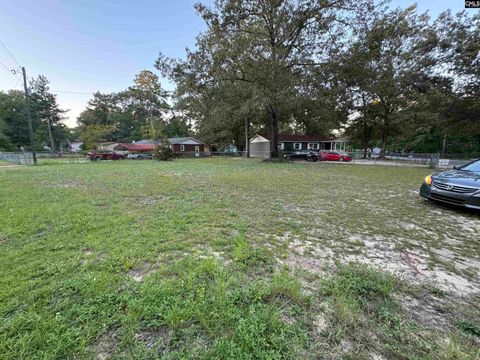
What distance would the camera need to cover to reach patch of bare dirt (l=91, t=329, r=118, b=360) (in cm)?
130

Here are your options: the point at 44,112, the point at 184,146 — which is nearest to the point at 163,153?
the point at 184,146

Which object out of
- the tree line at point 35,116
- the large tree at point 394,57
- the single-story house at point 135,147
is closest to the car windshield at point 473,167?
the large tree at point 394,57

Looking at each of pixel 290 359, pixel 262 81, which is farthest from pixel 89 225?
pixel 262 81

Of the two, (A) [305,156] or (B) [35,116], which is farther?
(B) [35,116]

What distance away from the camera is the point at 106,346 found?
53.7 inches

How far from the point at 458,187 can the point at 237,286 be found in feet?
17.6

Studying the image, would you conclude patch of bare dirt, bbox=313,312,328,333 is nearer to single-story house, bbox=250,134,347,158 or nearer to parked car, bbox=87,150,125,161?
single-story house, bbox=250,134,347,158

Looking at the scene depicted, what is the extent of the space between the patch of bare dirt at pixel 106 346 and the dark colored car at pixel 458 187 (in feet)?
20.6

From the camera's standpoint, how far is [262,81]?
15195 mm

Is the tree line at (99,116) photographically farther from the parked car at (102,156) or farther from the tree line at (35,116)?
the parked car at (102,156)

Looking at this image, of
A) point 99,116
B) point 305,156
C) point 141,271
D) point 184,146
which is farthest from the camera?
point 99,116

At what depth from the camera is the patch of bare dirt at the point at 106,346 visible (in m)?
1.30

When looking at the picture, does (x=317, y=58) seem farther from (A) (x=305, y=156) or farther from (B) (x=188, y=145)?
(B) (x=188, y=145)

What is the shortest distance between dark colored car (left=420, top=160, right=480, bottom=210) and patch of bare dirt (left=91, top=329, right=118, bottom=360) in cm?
627
